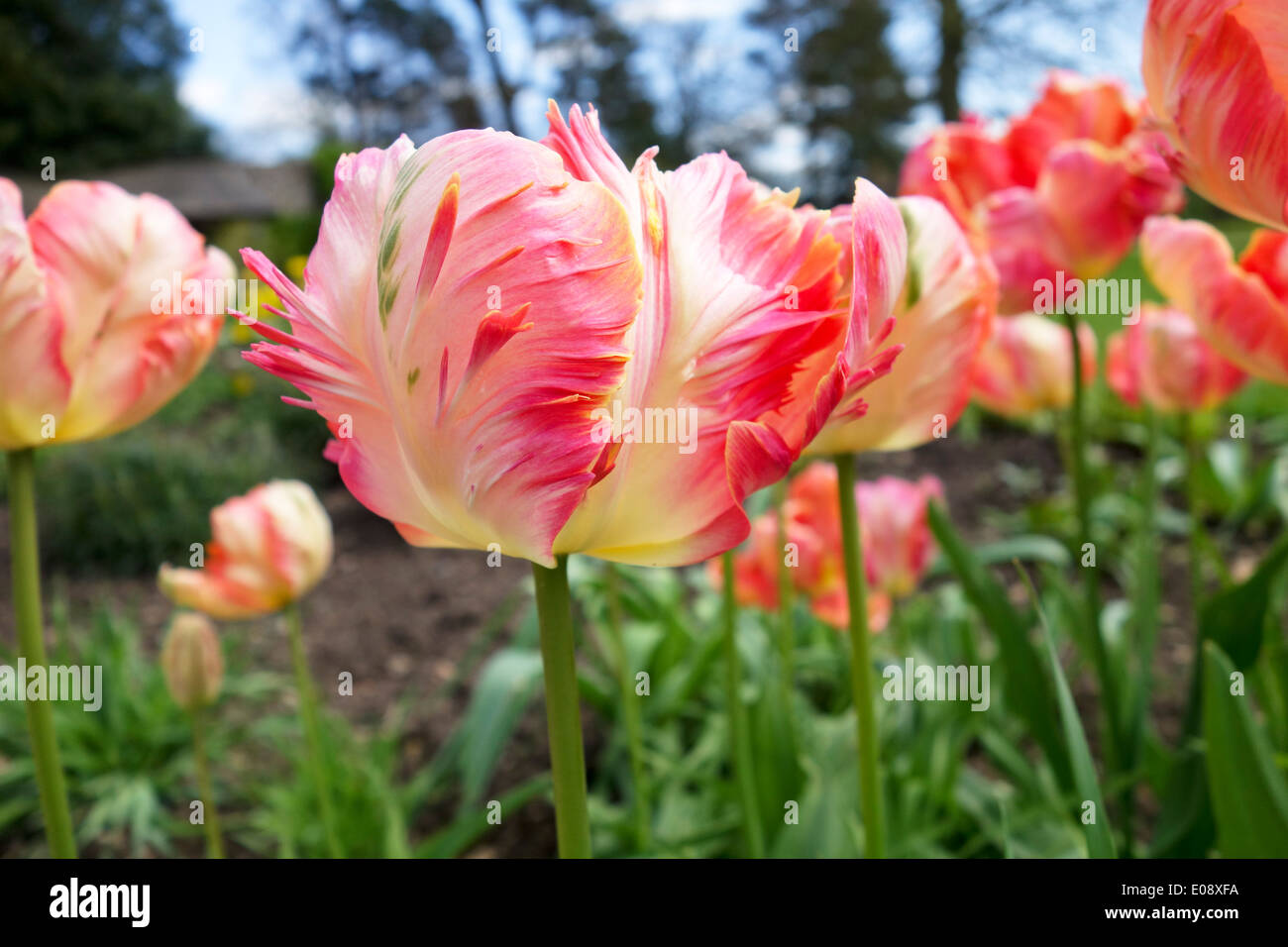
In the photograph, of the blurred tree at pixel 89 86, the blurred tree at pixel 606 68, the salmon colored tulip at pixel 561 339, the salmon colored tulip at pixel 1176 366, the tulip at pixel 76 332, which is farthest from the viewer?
the blurred tree at pixel 89 86

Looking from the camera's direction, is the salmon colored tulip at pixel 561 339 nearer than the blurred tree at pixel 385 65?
Yes

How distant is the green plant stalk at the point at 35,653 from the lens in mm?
544

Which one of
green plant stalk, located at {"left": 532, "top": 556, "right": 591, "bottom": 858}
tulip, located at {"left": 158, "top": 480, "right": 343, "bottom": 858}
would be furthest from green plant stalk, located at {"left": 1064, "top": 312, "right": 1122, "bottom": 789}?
tulip, located at {"left": 158, "top": 480, "right": 343, "bottom": 858}

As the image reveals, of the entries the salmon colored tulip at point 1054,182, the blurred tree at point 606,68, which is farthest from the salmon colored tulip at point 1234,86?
the blurred tree at point 606,68

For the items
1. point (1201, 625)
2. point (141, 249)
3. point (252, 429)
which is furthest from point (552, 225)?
point (252, 429)

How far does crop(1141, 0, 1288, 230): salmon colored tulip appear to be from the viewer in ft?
1.51

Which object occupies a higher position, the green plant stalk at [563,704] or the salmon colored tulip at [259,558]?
the salmon colored tulip at [259,558]

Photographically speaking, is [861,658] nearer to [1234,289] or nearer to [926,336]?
[926,336]

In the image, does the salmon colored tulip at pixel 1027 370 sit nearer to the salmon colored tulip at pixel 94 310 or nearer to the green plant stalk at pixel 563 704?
the salmon colored tulip at pixel 94 310

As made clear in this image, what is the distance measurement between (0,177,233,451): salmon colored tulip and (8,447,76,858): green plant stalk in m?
0.05

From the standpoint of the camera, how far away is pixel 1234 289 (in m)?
0.75

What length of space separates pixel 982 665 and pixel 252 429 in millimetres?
4262

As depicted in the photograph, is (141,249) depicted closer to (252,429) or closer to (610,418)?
(610,418)

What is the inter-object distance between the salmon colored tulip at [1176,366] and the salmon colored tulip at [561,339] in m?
1.41
